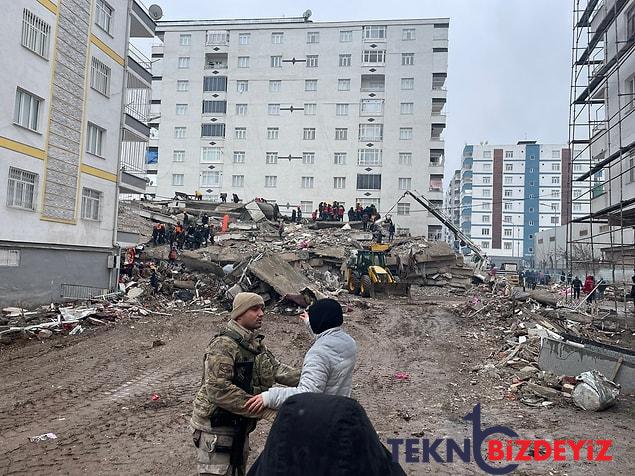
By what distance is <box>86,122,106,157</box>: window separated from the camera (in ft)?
57.2

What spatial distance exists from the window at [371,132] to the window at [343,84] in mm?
4121

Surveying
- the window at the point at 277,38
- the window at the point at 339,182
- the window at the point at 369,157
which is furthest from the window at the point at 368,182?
the window at the point at 277,38

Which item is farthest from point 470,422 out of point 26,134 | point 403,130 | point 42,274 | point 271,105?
point 271,105

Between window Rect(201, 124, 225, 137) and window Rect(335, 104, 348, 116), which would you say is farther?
window Rect(201, 124, 225, 137)

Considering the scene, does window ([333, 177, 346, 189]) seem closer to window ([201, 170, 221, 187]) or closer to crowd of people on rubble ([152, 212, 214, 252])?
window ([201, 170, 221, 187])

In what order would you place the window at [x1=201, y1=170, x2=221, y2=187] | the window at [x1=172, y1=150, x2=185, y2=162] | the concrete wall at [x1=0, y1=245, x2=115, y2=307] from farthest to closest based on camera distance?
the window at [x1=172, y1=150, x2=185, y2=162] → the window at [x1=201, y1=170, x2=221, y2=187] → the concrete wall at [x1=0, y1=245, x2=115, y2=307]

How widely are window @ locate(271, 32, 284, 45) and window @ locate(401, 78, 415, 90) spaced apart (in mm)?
13355

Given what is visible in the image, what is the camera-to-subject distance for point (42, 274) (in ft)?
47.8

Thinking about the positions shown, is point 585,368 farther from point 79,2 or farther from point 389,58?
point 389,58

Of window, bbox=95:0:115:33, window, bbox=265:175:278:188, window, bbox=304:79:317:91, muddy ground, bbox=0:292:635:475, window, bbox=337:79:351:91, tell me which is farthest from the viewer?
window, bbox=304:79:317:91

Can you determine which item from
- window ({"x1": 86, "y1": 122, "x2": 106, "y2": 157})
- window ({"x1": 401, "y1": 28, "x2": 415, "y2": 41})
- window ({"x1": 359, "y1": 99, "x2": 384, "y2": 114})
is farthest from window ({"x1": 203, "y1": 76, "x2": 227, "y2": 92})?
window ({"x1": 86, "y1": 122, "x2": 106, "y2": 157})

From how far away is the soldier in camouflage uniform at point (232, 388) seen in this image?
268cm

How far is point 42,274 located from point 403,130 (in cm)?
3796

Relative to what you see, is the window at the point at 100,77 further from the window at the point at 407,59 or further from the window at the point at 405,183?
the window at the point at 407,59
